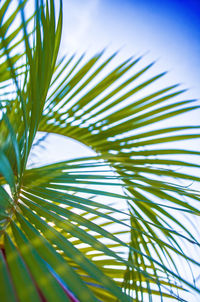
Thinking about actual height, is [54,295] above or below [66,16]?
below

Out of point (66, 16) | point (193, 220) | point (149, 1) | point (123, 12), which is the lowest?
point (193, 220)

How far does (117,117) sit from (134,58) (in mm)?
223

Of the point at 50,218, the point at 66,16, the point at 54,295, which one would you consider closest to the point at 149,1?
the point at 66,16

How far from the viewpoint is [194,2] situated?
150 cm

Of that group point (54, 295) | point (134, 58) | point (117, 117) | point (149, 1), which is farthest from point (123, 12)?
point (54, 295)

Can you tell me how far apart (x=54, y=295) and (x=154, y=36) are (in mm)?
1558

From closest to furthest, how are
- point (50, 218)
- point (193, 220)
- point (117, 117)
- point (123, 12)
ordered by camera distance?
point (50, 218)
point (193, 220)
point (117, 117)
point (123, 12)

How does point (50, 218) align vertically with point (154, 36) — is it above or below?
below

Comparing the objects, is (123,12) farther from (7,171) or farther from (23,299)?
(23,299)

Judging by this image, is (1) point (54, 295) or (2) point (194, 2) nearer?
(1) point (54, 295)

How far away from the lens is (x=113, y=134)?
82 centimetres


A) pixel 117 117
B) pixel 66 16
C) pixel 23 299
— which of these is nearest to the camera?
pixel 23 299

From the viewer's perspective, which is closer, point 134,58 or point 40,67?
point 40,67

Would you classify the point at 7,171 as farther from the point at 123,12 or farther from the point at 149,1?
the point at 149,1
